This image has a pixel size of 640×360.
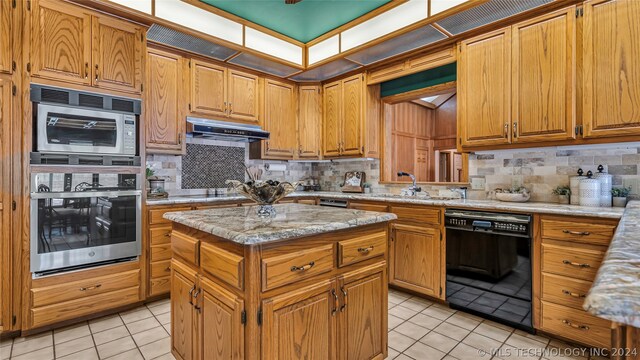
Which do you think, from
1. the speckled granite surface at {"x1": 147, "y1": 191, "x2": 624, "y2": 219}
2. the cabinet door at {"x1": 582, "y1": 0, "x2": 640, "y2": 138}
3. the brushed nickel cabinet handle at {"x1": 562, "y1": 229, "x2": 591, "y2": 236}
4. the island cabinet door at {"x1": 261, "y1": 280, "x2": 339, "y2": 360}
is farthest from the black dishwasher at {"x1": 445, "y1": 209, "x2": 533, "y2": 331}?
the island cabinet door at {"x1": 261, "y1": 280, "x2": 339, "y2": 360}

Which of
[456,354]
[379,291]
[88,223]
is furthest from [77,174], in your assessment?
[456,354]

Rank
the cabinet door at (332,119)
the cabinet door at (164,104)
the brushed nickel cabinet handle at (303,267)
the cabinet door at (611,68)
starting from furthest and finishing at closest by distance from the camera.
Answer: the cabinet door at (332,119) < the cabinet door at (164,104) < the cabinet door at (611,68) < the brushed nickel cabinet handle at (303,267)

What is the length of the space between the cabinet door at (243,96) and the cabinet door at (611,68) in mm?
3274

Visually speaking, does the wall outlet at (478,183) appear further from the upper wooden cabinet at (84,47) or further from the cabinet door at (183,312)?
the upper wooden cabinet at (84,47)

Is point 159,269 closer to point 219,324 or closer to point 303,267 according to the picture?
point 219,324

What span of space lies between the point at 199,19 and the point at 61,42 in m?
1.21

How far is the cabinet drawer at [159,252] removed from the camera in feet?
9.38

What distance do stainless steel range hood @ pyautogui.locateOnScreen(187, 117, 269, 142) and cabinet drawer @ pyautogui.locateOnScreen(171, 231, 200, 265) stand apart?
1.77m

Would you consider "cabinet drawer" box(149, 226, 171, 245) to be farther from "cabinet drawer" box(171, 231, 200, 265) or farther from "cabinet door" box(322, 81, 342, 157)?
"cabinet door" box(322, 81, 342, 157)

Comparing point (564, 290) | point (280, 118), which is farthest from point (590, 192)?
point (280, 118)

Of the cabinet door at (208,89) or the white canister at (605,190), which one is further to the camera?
the cabinet door at (208,89)

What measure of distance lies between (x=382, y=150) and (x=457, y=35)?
5.20 feet

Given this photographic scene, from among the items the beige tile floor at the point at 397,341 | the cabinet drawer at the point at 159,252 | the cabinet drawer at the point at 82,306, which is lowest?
the beige tile floor at the point at 397,341

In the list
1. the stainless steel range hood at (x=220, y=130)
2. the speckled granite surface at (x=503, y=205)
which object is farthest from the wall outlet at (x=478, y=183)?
the stainless steel range hood at (x=220, y=130)
